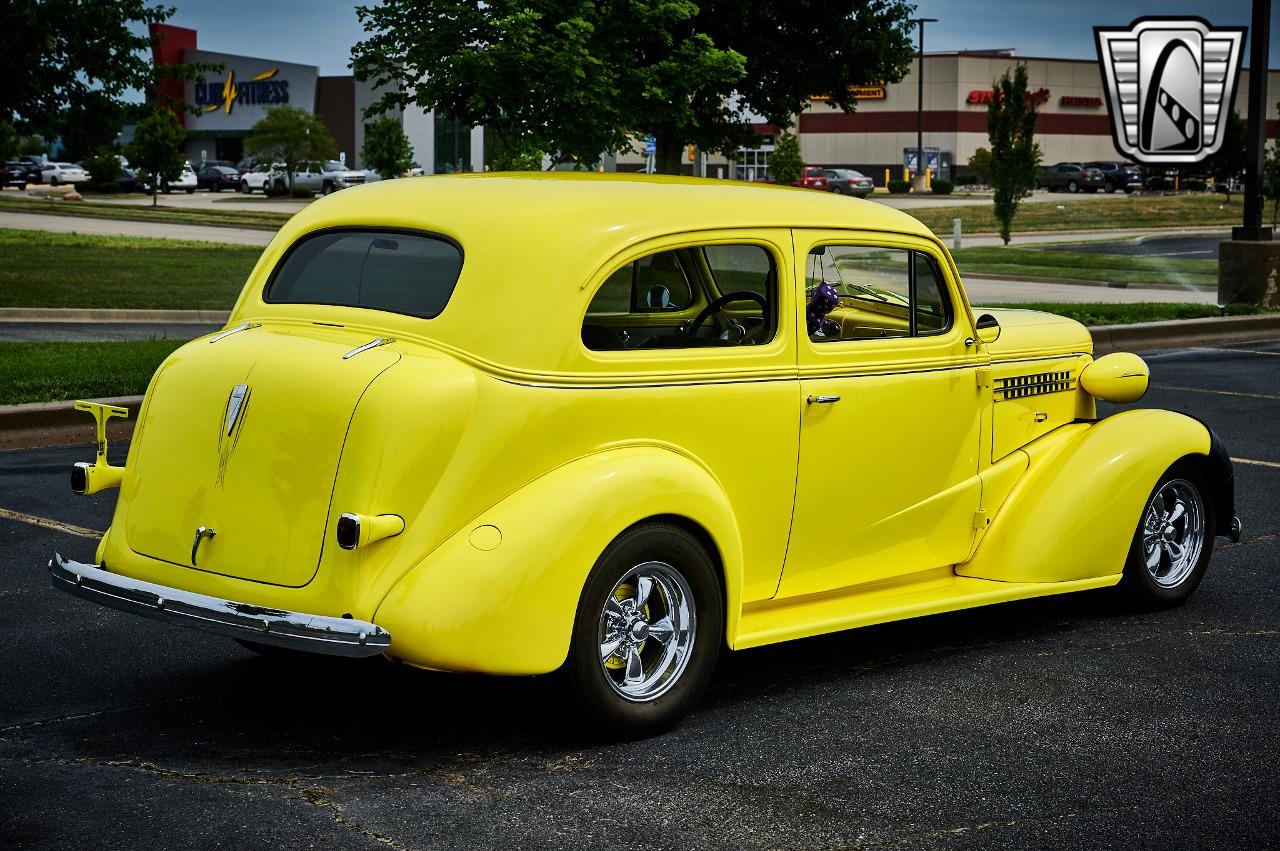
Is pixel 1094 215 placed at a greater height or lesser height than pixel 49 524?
greater

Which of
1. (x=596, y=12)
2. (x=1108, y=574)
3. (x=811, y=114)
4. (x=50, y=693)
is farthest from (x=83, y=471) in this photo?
(x=811, y=114)

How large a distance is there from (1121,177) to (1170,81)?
180 ft

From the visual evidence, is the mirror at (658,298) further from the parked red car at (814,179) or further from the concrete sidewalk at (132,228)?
the parked red car at (814,179)

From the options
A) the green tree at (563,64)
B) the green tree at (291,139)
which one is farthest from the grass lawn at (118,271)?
the green tree at (291,139)

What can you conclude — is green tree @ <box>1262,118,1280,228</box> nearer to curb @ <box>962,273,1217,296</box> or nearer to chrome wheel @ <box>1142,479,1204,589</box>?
curb @ <box>962,273,1217,296</box>

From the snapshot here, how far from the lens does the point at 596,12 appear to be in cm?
1934

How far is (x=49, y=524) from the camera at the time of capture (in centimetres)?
826

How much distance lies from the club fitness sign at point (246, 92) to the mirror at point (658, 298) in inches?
3616

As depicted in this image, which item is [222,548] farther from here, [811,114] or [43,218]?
[811,114]

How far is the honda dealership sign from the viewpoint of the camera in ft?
78.9

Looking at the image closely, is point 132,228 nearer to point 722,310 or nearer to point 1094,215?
point 1094,215

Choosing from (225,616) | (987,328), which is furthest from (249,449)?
(987,328)

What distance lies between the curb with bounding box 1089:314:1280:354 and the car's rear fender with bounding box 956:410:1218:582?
34.9ft

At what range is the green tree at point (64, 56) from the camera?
62.3 ft
